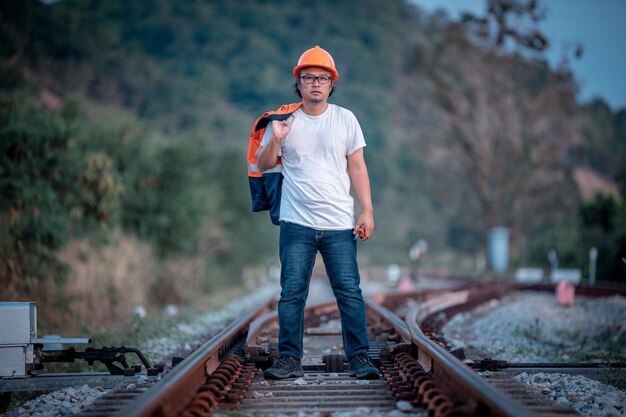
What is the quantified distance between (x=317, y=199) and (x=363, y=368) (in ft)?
3.64

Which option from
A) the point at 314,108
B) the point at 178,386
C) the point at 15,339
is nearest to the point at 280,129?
the point at 314,108

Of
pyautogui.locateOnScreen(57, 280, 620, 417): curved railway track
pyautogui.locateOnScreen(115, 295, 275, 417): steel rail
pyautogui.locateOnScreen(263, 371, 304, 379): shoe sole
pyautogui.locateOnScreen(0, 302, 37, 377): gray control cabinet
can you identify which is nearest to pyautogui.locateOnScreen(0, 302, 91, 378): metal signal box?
pyautogui.locateOnScreen(0, 302, 37, 377): gray control cabinet

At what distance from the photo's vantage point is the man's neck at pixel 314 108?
5070 mm

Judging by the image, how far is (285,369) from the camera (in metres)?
5.07

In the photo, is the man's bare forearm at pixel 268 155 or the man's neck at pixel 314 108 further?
the man's neck at pixel 314 108

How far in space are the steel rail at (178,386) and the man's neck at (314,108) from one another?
1.66 m

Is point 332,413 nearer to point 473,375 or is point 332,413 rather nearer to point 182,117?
point 473,375

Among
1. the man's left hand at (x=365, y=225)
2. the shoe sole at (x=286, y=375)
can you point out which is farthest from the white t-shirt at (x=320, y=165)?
the shoe sole at (x=286, y=375)

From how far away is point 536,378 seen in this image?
5.19 m

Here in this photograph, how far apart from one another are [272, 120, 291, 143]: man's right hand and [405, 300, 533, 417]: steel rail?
5.28 ft

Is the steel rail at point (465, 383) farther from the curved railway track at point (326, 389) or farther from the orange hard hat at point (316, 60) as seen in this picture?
the orange hard hat at point (316, 60)

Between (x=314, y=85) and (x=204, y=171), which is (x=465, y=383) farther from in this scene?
(x=204, y=171)

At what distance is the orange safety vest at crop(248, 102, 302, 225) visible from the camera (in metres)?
5.16

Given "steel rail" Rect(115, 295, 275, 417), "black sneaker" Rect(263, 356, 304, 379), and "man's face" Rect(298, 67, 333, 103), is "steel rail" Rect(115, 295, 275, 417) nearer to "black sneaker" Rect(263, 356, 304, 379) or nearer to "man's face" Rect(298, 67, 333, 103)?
"black sneaker" Rect(263, 356, 304, 379)
